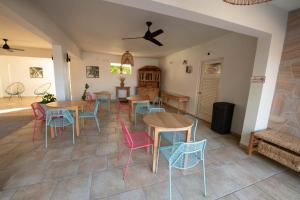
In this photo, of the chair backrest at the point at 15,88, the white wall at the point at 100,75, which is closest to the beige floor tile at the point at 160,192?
the white wall at the point at 100,75

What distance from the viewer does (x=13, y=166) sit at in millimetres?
2053

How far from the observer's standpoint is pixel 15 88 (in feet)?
25.8

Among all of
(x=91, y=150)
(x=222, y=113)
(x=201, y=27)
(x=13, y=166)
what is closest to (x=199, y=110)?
(x=222, y=113)

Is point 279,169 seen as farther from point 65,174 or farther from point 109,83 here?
point 109,83

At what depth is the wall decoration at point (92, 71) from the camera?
7.09m

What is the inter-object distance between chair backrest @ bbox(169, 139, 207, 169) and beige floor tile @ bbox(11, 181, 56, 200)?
1.54 meters

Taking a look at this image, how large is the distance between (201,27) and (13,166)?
14.9 feet

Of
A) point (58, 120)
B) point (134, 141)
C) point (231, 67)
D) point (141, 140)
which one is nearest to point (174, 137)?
point (141, 140)

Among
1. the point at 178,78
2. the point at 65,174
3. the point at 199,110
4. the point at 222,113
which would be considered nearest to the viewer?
the point at 65,174

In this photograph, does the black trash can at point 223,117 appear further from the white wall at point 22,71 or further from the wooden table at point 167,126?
the white wall at point 22,71

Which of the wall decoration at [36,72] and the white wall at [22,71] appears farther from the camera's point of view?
the wall decoration at [36,72]

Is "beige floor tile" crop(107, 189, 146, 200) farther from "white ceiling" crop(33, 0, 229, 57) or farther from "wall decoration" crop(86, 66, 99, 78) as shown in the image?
"wall decoration" crop(86, 66, 99, 78)

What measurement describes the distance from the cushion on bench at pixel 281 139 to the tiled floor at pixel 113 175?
45 cm

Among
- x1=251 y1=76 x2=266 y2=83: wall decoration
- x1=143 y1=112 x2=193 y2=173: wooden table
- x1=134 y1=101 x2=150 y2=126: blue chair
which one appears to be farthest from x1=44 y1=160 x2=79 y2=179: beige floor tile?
x1=251 y1=76 x2=266 y2=83: wall decoration
